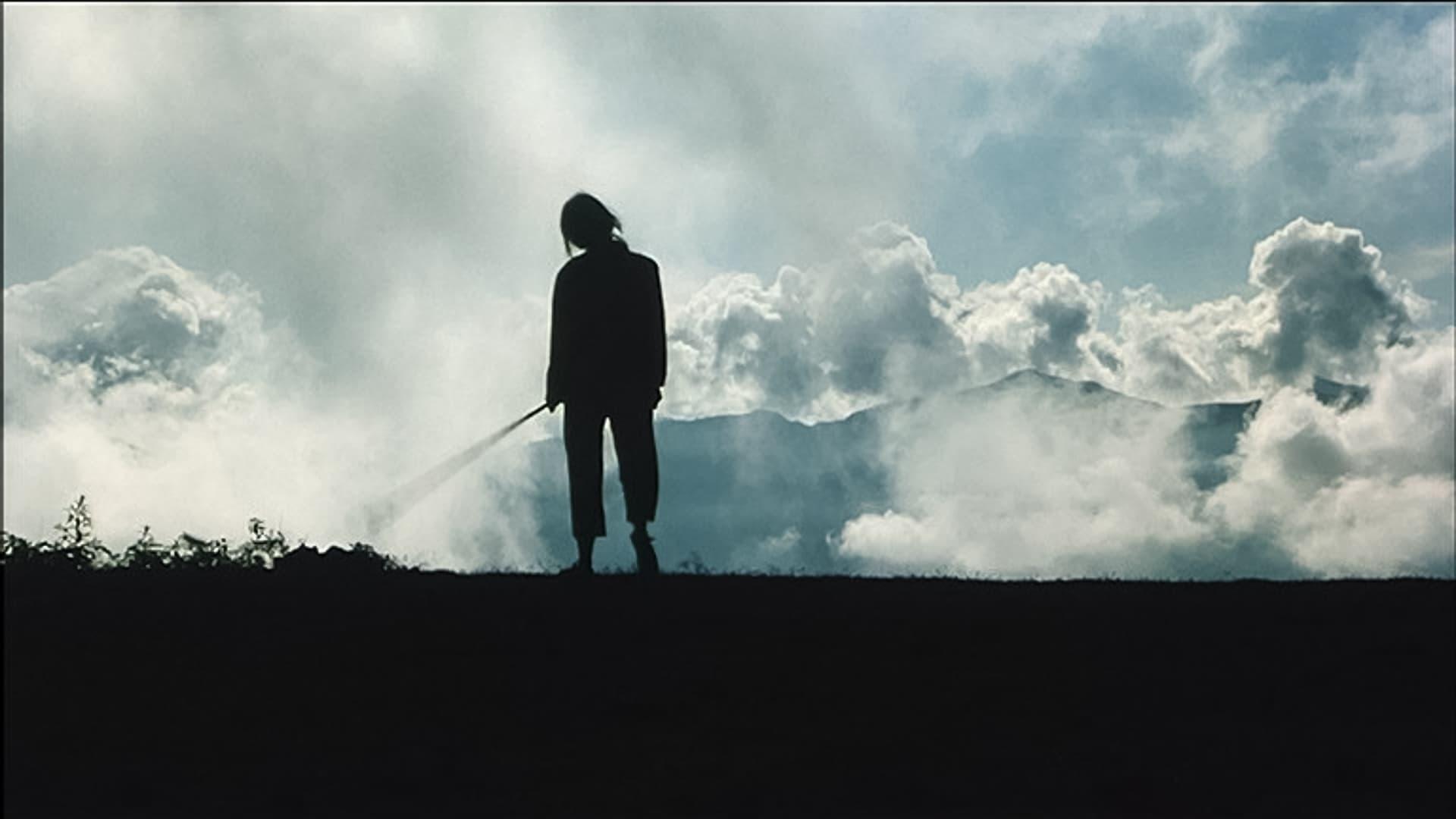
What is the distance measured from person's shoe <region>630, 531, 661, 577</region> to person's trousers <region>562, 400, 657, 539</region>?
A: 15 centimetres

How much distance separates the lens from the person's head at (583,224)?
13883mm

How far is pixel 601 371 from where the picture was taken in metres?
13.6

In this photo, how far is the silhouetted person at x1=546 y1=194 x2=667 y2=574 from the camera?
13578mm

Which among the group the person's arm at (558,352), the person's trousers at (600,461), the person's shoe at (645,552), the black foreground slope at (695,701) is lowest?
the black foreground slope at (695,701)

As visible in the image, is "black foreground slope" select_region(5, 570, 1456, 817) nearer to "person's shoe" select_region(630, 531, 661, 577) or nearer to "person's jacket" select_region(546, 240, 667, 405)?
"person's shoe" select_region(630, 531, 661, 577)

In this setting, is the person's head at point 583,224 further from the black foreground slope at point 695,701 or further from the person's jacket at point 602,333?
the black foreground slope at point 695,701

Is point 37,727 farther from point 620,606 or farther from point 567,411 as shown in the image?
point 567,411

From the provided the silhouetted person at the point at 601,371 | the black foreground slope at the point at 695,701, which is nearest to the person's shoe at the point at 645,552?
the silhouetted person at the point at 601,371

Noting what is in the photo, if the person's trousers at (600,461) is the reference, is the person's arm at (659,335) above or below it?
above

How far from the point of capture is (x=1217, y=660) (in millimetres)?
11578

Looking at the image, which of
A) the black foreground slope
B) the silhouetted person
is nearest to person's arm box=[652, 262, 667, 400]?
the silhouetted person

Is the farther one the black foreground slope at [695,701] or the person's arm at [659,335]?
the person's arm at [659,335]

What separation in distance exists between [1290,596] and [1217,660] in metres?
2.68

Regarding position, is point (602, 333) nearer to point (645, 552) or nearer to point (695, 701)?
point (645, 552)
